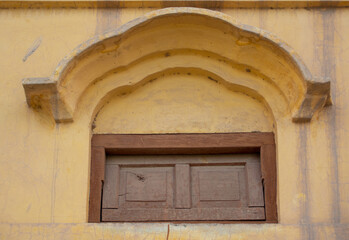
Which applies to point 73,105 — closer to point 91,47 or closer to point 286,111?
point 91,47

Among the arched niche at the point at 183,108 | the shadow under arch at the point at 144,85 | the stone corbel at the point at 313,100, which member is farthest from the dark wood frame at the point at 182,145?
the stone corbel at the point at 313,100

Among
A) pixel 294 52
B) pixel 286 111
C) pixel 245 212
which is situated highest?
pixel 294 52

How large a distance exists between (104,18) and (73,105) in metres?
0.72

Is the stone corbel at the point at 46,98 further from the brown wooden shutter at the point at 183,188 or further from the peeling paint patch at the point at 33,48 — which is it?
the brown wooden shutter at the point at 183,188

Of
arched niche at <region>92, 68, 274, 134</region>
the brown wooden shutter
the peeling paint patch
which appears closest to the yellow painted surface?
arched niche at <region>92, 68, 274, 134</region>

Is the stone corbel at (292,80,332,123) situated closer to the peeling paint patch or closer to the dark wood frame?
the dark wood frame

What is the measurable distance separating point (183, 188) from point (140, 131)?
1.69ft

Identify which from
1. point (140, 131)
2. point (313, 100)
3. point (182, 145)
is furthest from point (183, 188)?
point (313, 100)

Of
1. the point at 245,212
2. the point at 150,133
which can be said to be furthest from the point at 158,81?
the point at 245,212

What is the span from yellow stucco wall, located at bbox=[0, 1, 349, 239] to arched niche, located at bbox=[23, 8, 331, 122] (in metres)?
0.11

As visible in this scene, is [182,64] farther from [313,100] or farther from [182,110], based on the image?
[313,100]

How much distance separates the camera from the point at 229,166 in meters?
5.51

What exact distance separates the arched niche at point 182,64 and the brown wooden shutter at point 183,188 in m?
0.47

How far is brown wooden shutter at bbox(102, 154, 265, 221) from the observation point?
17.5ft
